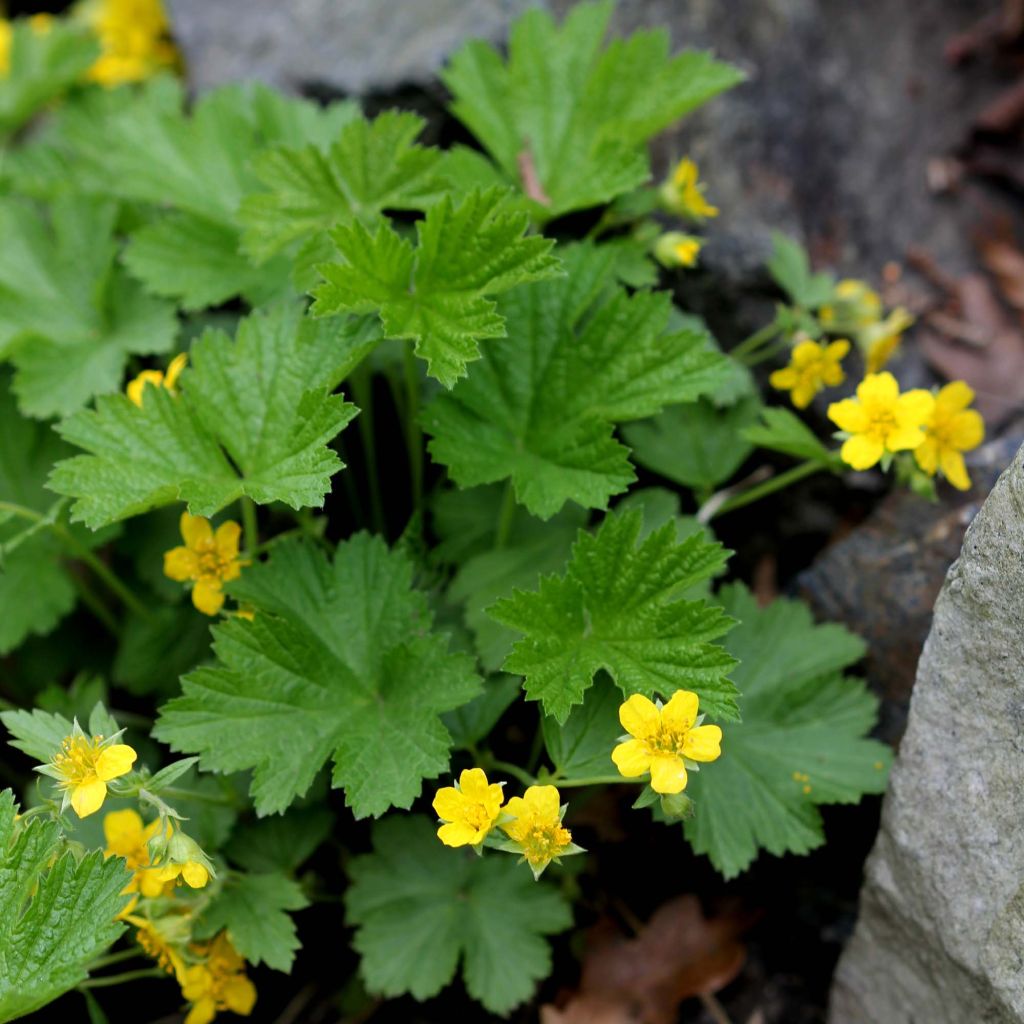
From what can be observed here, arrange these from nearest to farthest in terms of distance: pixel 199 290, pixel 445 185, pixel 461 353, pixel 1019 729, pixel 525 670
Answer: pixel 1019 729
pixel 525 670
pixel 461 353
pixel 445 185
pixel 199 290

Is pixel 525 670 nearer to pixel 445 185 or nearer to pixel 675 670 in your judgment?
pixel 675 670

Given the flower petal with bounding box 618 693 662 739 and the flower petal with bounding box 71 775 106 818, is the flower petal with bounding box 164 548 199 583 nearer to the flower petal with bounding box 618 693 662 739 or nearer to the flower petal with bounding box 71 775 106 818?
the flower petal with bounding box 71 775 106 818

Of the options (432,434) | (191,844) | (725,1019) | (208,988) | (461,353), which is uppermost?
(461,353)

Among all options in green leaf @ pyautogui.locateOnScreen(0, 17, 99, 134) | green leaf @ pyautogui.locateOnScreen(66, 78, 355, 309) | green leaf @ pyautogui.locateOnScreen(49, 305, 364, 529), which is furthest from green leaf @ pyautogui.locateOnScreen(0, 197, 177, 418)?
green leaf @ pyautogui.locateOnScreen(0, 17, 99, 134)

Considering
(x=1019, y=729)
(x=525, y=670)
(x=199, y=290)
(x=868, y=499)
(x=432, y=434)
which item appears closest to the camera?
(x=1019, y=729)

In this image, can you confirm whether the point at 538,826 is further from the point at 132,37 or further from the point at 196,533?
the point at 132,37

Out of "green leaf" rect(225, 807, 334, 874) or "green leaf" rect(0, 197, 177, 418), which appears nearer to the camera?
"green leaf" rect(225, 807, 334, 874)

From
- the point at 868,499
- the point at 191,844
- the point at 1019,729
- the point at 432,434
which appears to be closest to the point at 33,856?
the point at 191,844
